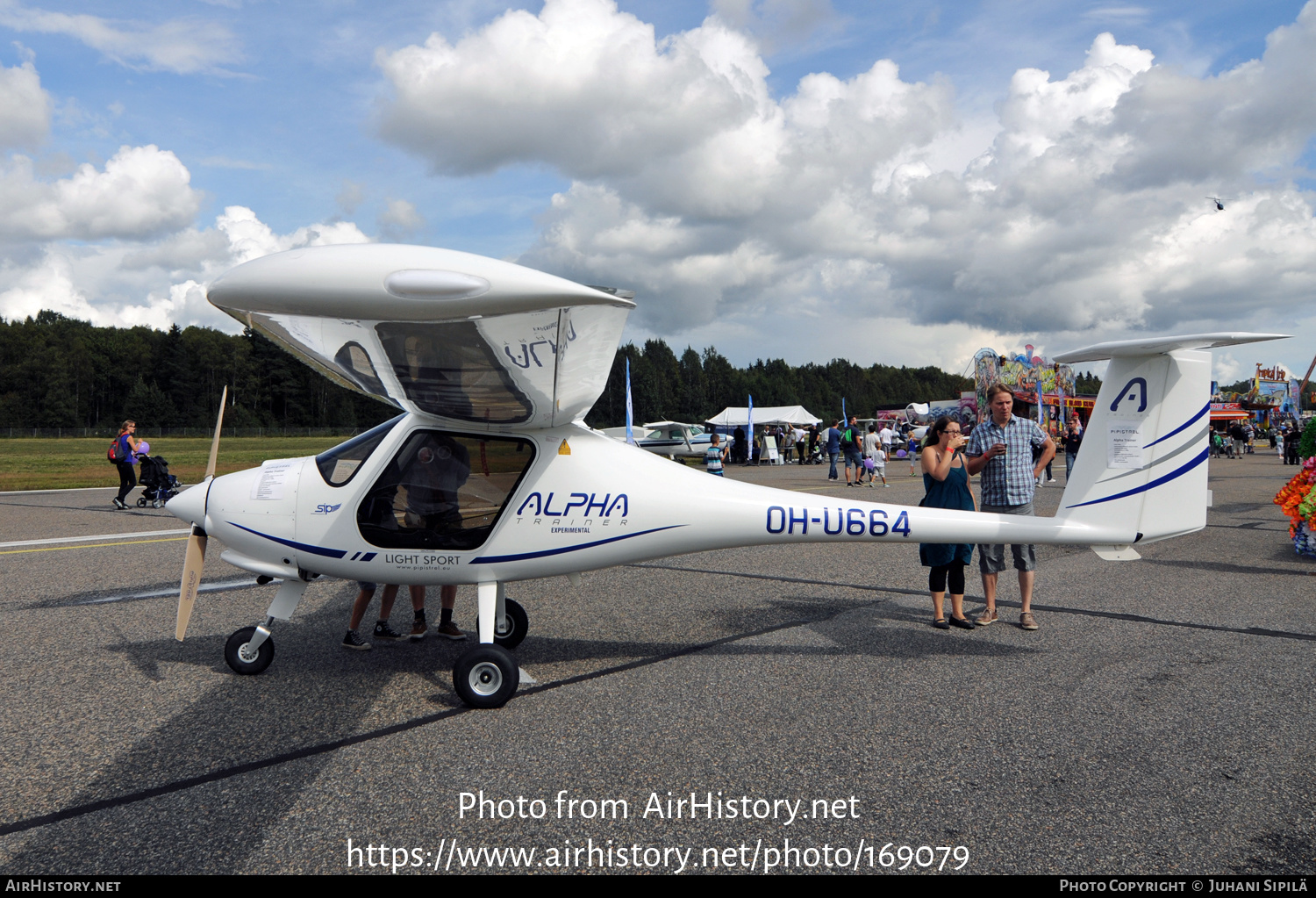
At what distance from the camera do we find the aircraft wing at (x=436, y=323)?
2.78m

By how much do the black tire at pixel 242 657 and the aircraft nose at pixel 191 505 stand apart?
75 cm

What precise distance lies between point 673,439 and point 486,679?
3209cm

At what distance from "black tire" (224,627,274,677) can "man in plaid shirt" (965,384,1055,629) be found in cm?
492

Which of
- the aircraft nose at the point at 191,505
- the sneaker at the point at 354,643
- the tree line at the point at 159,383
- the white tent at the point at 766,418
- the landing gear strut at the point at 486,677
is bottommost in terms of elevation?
the sneaker at the point at 354,643

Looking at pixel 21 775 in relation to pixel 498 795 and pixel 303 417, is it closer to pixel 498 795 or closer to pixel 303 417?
pixel 498 795

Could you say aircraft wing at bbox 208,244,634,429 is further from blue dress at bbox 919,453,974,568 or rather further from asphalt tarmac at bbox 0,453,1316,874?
blue dress at bbox 919,453,974,568

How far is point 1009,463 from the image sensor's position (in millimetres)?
5660

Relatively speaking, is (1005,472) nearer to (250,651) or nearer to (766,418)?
(250,651)

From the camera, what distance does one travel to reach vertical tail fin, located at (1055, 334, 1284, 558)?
4707 mm

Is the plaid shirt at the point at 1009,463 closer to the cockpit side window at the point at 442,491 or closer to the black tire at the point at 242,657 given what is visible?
the cockpit side window at the point at 442,491

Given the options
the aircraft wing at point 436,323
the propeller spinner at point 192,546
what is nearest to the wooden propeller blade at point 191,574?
the propeller spinner at point 192,546

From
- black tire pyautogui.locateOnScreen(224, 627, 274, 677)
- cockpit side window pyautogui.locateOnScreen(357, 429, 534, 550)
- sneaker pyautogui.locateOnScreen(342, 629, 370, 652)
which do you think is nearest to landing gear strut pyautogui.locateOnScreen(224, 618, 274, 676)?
black tire pyautogui.locateOnScreen(224, 627, 274, 677)

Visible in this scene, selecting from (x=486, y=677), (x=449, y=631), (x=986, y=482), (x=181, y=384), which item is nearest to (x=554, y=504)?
(x=486, y=677)

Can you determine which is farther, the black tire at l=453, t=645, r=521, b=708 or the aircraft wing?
the black tire at l=453, t=645, r=521, b=708
